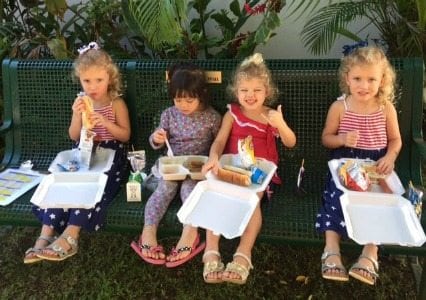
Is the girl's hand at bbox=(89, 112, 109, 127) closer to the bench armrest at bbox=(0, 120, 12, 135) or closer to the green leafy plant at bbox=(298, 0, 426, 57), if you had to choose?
the bench armrest at bbox=(0, 120, 12, 135)

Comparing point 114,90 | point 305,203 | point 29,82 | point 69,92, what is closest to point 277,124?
point 305,203

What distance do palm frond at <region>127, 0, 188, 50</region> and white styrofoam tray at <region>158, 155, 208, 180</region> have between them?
2.22 feet

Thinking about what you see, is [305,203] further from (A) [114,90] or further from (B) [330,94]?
(A) [114,90]

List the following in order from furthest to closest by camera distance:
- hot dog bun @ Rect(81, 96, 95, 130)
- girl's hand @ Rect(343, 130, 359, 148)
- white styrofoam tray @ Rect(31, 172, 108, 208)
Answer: hot dog bun @ Rect(81, 96, 95, 130), girl's hand @ Rect(343, 130, 359, 148), white styrofoam tray @ Rect(31, 172, 108, 208)

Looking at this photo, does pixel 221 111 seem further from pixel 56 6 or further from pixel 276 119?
pixel 56 6

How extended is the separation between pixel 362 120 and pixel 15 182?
6.77ft

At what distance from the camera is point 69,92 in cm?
345

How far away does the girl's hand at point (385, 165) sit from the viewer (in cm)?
274

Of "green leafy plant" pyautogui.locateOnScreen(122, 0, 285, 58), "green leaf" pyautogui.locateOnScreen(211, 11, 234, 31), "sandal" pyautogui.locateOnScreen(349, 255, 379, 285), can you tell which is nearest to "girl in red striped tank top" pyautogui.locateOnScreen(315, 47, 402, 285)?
"sandal" pyautogui.locateOnScreen(349, 255, 379, 285)

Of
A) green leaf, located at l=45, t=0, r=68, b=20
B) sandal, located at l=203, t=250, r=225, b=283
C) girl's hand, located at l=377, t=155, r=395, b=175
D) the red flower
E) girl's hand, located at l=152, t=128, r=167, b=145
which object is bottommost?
sandal, located at l=203, t=250, r=225, b=283

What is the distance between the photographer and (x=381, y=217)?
2.50 metres

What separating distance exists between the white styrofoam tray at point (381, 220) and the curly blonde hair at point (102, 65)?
1550 millimetres

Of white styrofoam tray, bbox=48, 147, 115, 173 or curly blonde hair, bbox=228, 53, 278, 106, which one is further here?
white styrofoam tray, bbox=48, 147, 115, 173

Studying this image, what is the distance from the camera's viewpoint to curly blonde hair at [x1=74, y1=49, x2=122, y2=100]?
312 centimetres
